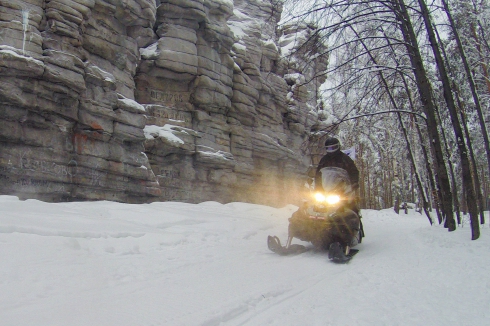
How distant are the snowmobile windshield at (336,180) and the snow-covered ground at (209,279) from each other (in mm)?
1241

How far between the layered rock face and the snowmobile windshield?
8.97 ft

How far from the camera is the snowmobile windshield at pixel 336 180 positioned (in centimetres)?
644

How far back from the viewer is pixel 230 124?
2491 centimetres

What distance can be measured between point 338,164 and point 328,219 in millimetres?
1528

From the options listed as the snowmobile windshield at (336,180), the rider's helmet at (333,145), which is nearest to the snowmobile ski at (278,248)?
the snowmobile windshield at (336,180)

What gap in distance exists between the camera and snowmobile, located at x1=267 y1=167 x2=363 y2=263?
5965 millimetres

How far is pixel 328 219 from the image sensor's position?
5.97 metres

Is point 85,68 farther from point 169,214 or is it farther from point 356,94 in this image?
point 356,94

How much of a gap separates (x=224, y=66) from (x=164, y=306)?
2175 cm

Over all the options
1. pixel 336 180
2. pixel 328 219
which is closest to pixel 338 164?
pixel 336 180

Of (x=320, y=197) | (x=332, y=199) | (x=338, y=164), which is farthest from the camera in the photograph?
(x=338, y=164)

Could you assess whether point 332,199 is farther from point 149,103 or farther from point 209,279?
point 149,103

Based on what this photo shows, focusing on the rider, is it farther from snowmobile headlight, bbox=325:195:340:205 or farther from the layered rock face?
the layered rock face

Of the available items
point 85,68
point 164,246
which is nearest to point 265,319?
point 164,246
